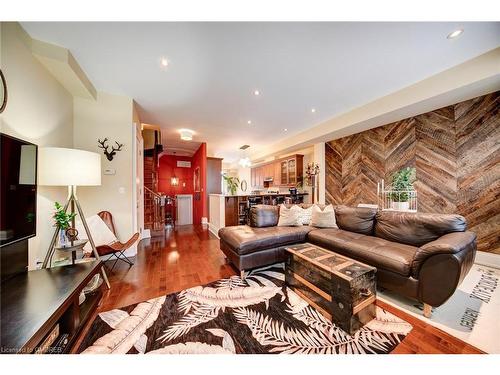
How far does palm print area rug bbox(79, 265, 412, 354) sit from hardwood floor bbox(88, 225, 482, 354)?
108 mm

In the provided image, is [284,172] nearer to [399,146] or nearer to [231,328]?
[399,146]

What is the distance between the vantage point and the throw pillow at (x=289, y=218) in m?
3.17

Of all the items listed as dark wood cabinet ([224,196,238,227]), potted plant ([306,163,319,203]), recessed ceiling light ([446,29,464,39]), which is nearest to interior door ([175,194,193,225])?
dark wood cabinet ([224,196,238,227])

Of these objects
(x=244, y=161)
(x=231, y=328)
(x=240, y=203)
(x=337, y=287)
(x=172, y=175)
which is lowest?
(x=231, y=328)

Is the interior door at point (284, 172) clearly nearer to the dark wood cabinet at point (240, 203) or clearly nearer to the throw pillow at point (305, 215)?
the dark wood cabinet at point (240, 203)

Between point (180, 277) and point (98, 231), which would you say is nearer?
point (180, 277)

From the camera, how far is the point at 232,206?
15.2 ft

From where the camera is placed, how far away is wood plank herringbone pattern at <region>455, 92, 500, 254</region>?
8.52ft

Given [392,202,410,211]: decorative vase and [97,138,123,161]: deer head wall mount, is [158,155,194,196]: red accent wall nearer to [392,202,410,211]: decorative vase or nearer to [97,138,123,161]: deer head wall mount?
[97,138,123,161]: deer head wall mount

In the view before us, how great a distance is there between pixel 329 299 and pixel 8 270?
2.65 meters

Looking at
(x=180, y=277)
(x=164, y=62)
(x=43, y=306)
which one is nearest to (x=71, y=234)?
(x=43, y=306)

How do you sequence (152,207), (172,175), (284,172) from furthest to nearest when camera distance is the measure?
(172,175)
(284,172)
(152,207)

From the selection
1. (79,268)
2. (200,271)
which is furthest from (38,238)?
(200,271)

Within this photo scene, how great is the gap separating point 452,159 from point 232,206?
4357 mm
